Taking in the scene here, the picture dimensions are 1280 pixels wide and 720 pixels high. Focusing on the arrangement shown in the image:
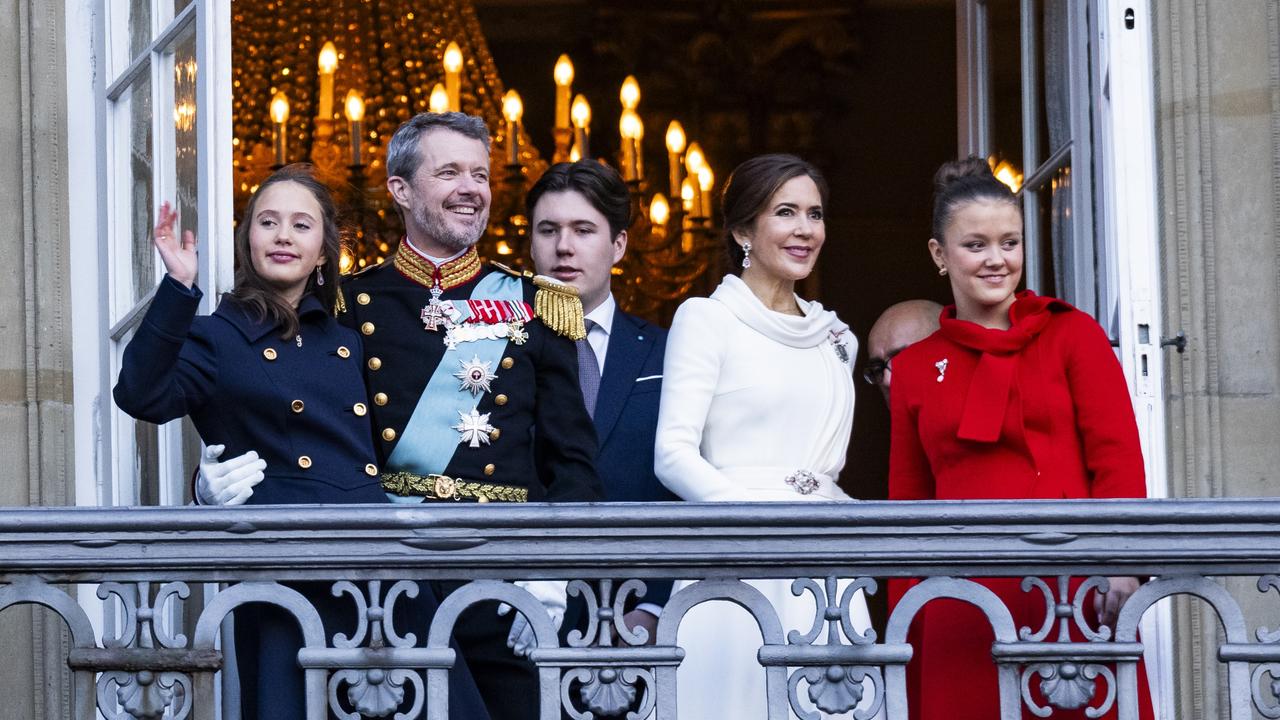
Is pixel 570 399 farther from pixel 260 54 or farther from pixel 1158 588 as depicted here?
pixel 260 54

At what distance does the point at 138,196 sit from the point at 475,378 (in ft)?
3.70

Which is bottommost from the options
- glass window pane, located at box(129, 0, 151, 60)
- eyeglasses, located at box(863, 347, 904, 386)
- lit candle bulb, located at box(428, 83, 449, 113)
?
eyeglasses, located at box(863, 347, 904, 386)

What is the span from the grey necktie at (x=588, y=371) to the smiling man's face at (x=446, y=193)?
1.60ft

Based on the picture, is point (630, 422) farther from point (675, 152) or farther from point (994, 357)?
point (675, 152)

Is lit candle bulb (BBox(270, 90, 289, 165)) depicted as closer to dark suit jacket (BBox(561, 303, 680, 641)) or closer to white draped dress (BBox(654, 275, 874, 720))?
dark suit jacket (BBox(561, 303, 680, 641))

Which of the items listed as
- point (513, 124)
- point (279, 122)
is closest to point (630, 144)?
point (513, 124)

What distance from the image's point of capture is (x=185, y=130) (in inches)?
209

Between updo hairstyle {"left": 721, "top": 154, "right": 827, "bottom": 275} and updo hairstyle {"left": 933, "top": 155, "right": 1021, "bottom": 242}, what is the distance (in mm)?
295

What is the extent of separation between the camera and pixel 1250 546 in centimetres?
428

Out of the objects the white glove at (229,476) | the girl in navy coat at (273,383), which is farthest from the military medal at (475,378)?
the white glove at (229,476)

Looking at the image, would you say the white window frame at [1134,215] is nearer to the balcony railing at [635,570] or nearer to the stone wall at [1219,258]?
the stone wall at [1219,258]

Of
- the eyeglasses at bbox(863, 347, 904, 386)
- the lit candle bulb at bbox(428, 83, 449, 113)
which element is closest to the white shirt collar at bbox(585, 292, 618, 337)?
the eyeglasses at bbox(863, 347, 904, 386)

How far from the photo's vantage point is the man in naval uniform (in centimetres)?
483

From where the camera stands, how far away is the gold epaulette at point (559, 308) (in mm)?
5035
